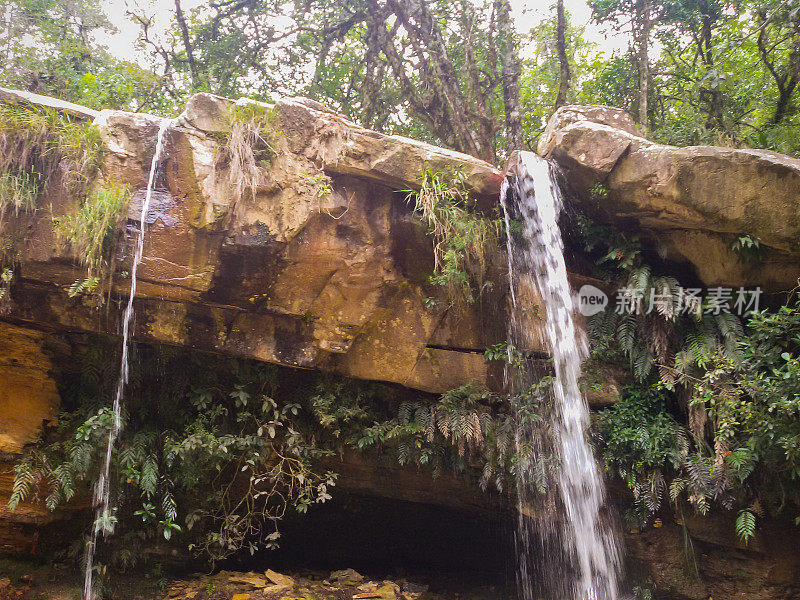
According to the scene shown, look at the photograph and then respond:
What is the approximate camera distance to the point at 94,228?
477 cm

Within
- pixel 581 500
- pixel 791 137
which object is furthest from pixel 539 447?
pixel 791 137

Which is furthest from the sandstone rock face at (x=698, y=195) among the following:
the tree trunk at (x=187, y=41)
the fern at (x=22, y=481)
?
the tree trunk at (x=187, y=41)

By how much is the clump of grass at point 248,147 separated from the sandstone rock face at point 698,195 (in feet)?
10.1

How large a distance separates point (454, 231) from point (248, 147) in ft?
7.33

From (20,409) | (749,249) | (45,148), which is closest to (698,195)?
(749,249)

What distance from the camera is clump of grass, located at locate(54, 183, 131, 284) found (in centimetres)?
475

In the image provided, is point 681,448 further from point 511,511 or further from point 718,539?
point 511,511

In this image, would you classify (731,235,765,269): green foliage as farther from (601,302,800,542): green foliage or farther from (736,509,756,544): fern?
(736,509,756,544): fern

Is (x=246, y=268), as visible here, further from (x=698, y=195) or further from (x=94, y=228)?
(x=698, y=195)

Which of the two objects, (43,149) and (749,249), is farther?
(749,249)

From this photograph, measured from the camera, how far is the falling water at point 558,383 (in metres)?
5.51

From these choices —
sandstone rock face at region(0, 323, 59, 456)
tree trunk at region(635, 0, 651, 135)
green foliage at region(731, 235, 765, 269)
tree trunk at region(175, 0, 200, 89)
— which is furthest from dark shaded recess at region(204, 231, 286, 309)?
tree trunk at region(635, 0, 651, 135)

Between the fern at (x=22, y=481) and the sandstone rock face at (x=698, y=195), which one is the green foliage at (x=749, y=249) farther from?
the fern at (x=22, y=481)

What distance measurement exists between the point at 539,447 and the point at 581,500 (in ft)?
2.29
